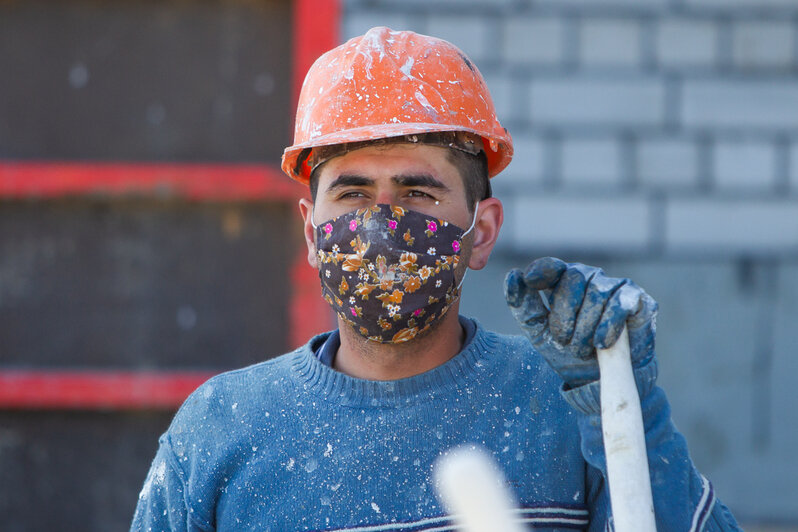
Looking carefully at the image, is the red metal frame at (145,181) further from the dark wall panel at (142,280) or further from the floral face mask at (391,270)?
the floral face mask at (391,270)

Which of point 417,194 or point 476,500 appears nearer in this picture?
point 476,500

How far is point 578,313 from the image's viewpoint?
5.39 ft

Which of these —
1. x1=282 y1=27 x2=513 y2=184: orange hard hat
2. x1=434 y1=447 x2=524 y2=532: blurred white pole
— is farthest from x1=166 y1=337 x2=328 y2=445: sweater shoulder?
x1=434 y1=447 x2=524 y2=532: blurred white pole

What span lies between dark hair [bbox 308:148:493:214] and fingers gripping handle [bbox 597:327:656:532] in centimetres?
63

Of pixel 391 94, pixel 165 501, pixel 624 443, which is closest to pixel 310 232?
pixel 391 94

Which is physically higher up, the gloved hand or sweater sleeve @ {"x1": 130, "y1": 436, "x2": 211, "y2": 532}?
the gloved hand

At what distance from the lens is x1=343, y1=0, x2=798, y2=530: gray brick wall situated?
4461mm

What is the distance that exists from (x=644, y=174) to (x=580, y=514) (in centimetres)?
289

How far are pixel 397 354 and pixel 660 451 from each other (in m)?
0.62

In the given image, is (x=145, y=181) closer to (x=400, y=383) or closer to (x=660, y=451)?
(x=400, y=383)

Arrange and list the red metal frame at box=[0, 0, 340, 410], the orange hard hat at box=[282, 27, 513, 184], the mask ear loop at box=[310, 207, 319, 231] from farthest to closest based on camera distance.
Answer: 1. the red metal frame at box=[0, 0, 340, 410]
2. the mask ear loop at box=[310, 207, 319, 231]
3. the orange hard hat at box=[282, 27, 513, 184]

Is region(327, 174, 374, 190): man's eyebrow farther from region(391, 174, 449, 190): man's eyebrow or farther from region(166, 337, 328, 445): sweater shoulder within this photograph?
region(166, 337, 328, 445): sweater shoulder

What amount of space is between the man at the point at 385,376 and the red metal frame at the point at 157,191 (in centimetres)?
232

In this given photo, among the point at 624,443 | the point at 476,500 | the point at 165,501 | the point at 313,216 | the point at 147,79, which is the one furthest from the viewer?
the point at 147,79
